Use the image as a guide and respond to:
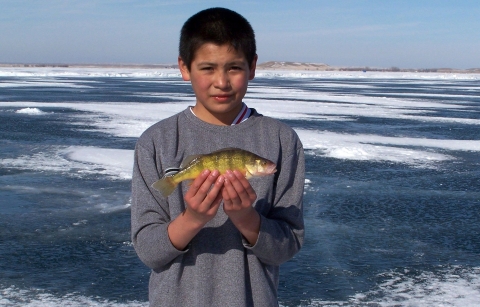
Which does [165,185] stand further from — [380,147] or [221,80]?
[380,147]

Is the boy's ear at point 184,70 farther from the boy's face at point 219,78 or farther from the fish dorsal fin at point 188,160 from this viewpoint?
the fish dorsal fin at point 188,160

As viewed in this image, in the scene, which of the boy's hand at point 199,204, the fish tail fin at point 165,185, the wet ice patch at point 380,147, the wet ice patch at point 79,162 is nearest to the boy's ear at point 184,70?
the fish tail fin at point 165,185

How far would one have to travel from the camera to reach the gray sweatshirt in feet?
6.69

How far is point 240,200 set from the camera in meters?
1.79

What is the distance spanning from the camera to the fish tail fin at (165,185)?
1990 millimetres

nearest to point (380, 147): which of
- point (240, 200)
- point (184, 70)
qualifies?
point (184, 70)

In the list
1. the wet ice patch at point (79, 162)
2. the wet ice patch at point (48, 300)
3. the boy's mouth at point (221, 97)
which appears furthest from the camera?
the wet ice patch at point (79, 162)

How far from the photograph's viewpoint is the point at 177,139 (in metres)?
2.15

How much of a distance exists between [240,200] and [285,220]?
0.37 meters

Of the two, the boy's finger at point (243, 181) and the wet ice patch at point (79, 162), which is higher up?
the boy's finger at point (243, 181)

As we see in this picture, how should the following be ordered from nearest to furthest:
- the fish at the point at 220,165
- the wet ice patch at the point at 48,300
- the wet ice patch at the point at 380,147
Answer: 1. the fish at the point at 220,165
2. the wet ice patch at the point at 48,300
3. the wet ice patch at the point at 380,147

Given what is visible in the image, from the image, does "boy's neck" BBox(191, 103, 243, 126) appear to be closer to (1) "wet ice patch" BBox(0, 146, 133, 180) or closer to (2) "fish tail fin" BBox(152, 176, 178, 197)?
(2) "fish tail fin" BBox(152, 176, 178, 197)

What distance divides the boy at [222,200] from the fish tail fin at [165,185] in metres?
0.06

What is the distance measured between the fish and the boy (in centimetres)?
7
